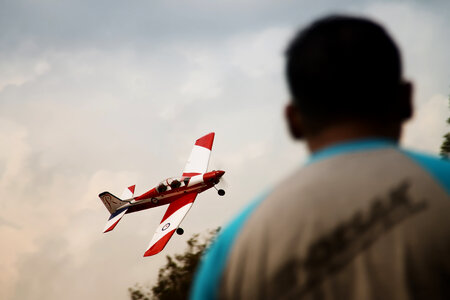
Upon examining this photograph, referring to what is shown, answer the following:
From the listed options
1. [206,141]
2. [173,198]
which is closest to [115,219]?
[173,198]

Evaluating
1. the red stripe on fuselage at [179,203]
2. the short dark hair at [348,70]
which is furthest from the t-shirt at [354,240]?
the red stripe on fuselage at [179,203]

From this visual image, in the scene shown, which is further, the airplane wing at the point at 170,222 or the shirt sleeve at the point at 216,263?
the airplane wing at the point at 170,222

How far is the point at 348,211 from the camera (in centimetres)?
184

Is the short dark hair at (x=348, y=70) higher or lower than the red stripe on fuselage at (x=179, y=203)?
lower

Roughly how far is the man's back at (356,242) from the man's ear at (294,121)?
0.34 meters

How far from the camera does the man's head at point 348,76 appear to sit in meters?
2.00

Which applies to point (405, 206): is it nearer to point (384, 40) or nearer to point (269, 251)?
point (269, 251)

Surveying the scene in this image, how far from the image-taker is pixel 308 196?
187cm

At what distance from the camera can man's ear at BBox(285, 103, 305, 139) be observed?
7.13 ft

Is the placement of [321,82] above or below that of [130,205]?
below

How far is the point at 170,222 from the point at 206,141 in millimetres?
8806

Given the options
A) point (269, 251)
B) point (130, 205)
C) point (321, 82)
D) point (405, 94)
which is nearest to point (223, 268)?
point (269, 251)

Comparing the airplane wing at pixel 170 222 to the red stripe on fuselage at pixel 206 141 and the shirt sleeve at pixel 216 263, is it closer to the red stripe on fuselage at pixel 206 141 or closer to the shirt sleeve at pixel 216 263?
the red stripe on fuselage at pixel 206 141

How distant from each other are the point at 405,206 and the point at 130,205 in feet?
128
